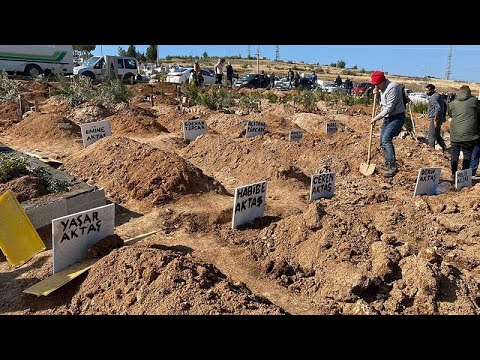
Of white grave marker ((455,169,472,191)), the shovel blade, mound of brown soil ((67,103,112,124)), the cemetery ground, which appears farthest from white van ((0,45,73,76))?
white grave marker ((455,169,472,191))

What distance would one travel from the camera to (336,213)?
4.41m

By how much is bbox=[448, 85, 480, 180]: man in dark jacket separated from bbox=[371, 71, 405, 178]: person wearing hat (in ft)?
2.57

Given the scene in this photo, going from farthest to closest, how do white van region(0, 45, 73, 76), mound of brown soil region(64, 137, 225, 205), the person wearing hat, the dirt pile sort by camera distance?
white van region(0, 45, 73, 76), the person wearing hat, mound of brown soil region(64, 137, 225, 205), the dirt pile

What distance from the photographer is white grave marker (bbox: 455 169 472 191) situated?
625 centimetres

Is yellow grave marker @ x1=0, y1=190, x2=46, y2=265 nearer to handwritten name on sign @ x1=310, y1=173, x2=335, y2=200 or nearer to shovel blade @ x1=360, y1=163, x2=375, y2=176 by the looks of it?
Answer: handwritten name on sign @ x1=310, y1=173, x2=335, y2=200

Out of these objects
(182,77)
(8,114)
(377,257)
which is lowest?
(377,257)

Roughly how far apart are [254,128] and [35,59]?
18446mm

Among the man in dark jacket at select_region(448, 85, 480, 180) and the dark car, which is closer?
the man in dark jacket at select_region(448, 85, 480, 180)

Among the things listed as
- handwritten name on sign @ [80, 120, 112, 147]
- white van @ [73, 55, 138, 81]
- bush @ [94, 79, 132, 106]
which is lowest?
handwritten name on sign @ [80, 120, 112, 147]

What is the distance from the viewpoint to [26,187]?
4.75 m

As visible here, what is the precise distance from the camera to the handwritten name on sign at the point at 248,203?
4498 millimetres

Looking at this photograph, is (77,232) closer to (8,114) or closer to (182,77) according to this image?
(8,114)

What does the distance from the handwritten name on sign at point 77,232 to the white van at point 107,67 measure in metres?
21.4

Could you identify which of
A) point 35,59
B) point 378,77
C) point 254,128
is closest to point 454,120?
point 378,77
